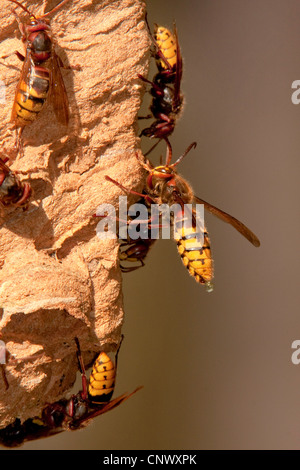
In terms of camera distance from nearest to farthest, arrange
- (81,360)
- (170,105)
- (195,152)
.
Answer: (81,360) → (170,105) → (195,152)

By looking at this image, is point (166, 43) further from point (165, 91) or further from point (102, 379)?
point (102, 379)

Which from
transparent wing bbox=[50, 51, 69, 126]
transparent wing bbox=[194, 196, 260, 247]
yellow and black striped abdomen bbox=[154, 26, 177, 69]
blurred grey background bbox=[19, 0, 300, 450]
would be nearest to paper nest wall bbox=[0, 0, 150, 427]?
transparent wing bbox=[50, 51, 69, 126]

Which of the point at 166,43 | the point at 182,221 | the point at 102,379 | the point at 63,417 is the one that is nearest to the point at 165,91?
the point at 166,43

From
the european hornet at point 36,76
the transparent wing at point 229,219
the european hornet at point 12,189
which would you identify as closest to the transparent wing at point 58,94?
the european hornet at point 36,76

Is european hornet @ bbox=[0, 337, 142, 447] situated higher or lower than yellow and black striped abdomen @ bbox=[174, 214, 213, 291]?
lower

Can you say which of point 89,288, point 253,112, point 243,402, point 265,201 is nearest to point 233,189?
point 265,201

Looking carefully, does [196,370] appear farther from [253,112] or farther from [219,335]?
[253,112]

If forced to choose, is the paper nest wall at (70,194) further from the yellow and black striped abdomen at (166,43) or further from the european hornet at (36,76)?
the yellow and black striped abdomen at (166,43)

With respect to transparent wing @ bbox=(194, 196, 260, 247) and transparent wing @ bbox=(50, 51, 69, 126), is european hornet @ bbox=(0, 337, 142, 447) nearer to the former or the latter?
transparent wing @ bbox=(194, 196, 260, 247)
